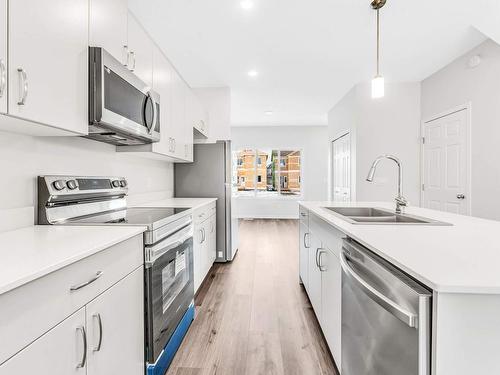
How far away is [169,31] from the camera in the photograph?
2.68 meters

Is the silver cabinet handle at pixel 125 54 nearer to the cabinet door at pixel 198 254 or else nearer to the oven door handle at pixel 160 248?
Result: the oven door handle at pixel 160 248

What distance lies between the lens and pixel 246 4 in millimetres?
2295

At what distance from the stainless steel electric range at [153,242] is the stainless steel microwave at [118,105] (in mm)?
361

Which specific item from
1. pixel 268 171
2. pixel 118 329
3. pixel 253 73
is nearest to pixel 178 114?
pixel 253 73

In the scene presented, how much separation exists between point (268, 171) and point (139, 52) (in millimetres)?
5958

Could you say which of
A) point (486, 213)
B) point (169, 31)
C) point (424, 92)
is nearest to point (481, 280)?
point (169, 31)

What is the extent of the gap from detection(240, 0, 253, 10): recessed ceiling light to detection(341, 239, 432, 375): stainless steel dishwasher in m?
2.06

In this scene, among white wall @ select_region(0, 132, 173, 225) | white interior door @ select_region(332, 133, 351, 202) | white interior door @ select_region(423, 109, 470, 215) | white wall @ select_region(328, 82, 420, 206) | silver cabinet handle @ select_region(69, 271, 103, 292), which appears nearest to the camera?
silver cabinet handle @ select_region(69, 271, 103, 292)

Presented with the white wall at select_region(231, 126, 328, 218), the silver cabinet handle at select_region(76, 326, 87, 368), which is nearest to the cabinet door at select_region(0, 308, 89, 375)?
the silver cabinet handle at select_region(76, 326, 87, 368)

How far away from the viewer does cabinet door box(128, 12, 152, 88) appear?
6.06 feet

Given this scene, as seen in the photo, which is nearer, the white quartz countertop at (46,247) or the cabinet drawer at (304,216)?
the white quartz countertop at (46,247)


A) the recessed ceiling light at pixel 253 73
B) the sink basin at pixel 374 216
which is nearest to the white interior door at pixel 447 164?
the sink basin at pixel 374 216

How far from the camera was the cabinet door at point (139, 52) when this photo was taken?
1846 mm

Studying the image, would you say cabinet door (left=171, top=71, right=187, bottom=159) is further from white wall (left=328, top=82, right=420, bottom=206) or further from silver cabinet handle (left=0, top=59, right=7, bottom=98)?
white wall (left=328, top=82, right=420, bottom=206)
